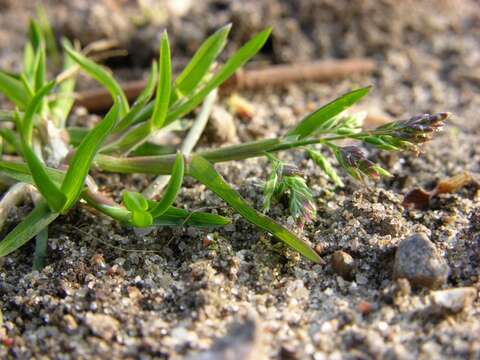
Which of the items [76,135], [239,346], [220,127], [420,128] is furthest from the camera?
[220,127]

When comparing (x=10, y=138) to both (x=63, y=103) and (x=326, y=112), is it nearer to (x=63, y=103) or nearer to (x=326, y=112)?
(x=63, y=103)

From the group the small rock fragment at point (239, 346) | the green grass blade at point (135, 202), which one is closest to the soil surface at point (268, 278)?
the small rock fragment at point (239, 346)

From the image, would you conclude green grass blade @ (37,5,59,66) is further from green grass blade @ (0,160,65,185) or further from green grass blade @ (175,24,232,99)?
green grass blade @ (0,160,65,185)

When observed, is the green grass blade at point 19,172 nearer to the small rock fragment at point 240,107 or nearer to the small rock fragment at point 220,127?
the small rock fragment at point 220,127

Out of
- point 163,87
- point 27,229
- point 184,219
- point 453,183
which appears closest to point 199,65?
point 163,87

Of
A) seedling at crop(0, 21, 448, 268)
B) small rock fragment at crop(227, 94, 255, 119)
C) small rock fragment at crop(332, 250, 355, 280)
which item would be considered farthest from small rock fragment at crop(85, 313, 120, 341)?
small rock fragment at crop(227, 94, 255, 119)

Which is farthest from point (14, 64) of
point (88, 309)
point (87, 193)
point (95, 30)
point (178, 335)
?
point (178, 335)
